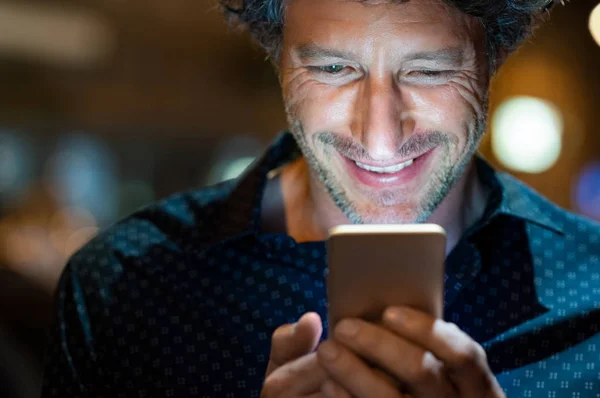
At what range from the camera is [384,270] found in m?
0.83

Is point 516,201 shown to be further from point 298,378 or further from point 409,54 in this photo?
point 298,378

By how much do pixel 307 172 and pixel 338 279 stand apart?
0.53 meters

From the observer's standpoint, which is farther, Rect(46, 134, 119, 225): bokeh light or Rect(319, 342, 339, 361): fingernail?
Rect(46, 134, 119, 225): bokeh light

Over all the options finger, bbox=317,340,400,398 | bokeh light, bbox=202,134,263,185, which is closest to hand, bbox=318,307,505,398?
finger, bbox=317,340,400,398

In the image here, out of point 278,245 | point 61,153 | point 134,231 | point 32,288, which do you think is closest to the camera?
point 278,245

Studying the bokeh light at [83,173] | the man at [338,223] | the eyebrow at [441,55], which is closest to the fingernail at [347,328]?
the man at [338,223]

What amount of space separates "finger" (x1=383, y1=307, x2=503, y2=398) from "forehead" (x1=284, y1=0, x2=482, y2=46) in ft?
1.35

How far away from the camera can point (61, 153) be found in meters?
6.18

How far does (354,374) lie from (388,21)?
0.50 metres

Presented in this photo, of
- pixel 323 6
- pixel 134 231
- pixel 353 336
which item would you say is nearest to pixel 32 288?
pixel 134 231

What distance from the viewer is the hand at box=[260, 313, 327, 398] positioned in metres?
0.84

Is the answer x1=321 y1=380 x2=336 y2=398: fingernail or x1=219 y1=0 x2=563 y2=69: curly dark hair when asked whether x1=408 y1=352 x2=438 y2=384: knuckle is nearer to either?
x1=321 y1=380 x2=336 y2=398: fingernail

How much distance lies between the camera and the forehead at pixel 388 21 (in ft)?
3.41

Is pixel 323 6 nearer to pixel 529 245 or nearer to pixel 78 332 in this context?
pixel 529 245
